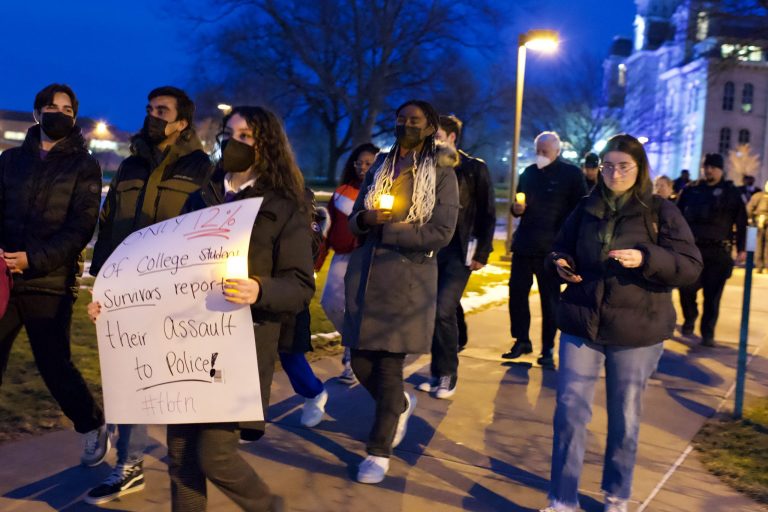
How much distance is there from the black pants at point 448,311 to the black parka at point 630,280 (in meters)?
2.03

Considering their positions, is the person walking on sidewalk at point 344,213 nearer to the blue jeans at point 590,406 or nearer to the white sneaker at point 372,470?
the white sneaker at point 372,470

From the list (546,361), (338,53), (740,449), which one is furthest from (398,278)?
(338,53)

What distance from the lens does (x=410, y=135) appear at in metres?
4.64

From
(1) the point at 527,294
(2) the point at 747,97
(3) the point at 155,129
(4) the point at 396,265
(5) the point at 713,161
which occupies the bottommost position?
(1) the point at 527,294

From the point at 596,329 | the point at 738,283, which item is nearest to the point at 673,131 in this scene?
the point at 738,283

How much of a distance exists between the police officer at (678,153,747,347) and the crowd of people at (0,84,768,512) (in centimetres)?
488

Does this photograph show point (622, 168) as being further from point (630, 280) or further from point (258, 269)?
point (258, 269)

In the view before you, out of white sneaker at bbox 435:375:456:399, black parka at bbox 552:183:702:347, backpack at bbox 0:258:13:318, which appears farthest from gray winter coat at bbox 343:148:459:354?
backpack at bbox 0:258:13:318

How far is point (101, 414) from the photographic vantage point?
4480 mm

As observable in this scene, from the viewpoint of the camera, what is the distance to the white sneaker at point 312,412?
210 inches

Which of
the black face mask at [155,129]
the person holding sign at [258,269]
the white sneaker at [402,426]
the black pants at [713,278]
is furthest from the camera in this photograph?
the black pants at [713,278]

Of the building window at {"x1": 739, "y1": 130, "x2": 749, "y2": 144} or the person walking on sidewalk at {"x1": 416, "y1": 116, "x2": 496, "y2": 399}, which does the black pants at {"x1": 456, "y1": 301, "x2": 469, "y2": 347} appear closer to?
the person walking on sidewalk at {"x1": 416, "y1": 116, "x2": 496, "y2": 399}

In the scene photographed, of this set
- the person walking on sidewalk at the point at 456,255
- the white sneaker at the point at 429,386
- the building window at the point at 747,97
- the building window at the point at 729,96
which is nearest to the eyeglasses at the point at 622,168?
the person walking on sidewalk at the point at 456,255

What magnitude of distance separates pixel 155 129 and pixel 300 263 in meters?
1.32
